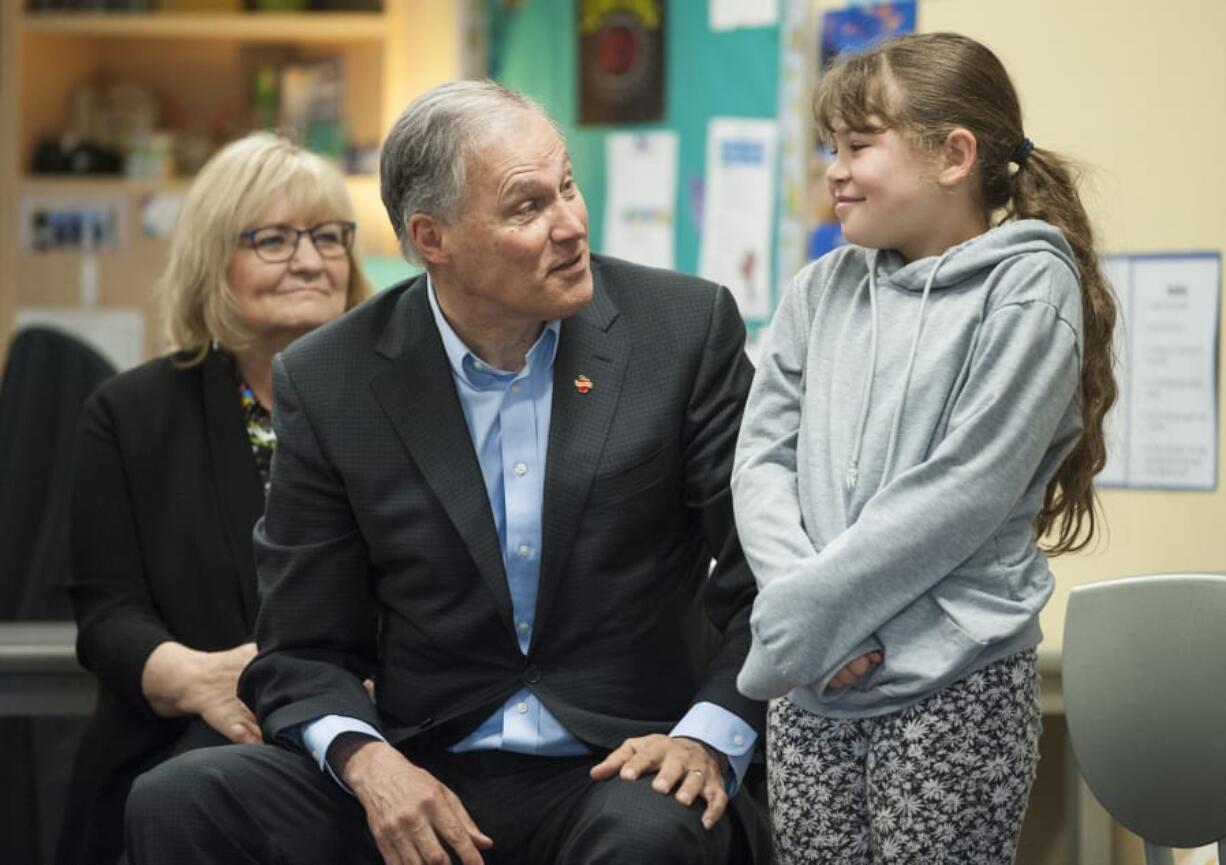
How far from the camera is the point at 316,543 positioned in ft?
7.07

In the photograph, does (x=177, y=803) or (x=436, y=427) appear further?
(x=436, y=427)

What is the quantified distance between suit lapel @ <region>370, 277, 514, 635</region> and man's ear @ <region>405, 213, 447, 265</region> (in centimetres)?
9

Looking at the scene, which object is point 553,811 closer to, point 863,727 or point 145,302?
point 863,727

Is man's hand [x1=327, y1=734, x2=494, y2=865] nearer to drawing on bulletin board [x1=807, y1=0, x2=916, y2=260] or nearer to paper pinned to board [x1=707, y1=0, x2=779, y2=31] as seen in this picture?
drawing on bulletin board [x1=807, y1=0, x2=916, y2=260]

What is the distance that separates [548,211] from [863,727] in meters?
0.72

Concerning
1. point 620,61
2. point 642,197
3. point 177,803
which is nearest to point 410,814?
point 177,803

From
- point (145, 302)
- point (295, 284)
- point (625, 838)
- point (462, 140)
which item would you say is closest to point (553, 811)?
point (625, 838)

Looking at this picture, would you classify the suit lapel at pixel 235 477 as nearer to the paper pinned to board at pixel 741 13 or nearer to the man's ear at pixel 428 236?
the man's ear at pixel 428 236

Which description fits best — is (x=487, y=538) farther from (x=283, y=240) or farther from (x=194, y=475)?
(x=283, y=240)

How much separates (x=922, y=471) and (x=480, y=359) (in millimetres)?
658

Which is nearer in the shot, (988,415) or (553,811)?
(988,415)

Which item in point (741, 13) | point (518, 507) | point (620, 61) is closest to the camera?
point (518, 507)

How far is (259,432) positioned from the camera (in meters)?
2.63

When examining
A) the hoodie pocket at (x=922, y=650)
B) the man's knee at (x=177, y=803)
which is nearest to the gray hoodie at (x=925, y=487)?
the hoodie pocket at (x=922, y=650)
